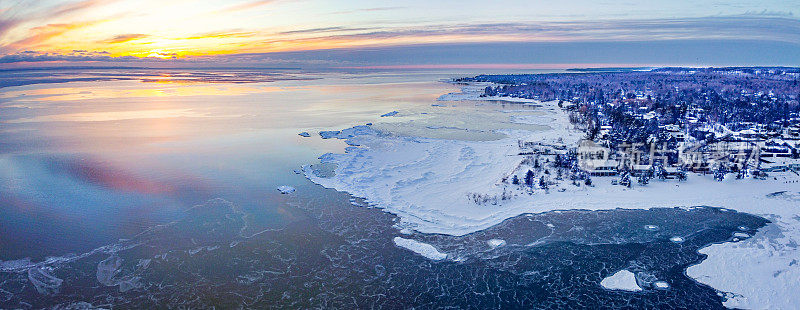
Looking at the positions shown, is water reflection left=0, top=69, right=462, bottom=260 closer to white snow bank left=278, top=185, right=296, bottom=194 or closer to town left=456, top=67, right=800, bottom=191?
white snow bank left=278, top=185, right=296, bottom=194

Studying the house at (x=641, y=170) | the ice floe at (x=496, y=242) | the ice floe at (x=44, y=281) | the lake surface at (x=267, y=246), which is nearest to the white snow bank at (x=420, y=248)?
the lake surface at (x=267, y=246)

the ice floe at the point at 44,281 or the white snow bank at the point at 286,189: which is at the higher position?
the ice floe at the point at 44,281

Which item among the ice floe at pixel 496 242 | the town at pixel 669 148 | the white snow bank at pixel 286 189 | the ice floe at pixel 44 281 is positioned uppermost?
the ice floe at pixel 44 281

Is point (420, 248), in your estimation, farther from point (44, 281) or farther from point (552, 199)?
point (44, 281)

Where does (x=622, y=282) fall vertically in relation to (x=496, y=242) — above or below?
below

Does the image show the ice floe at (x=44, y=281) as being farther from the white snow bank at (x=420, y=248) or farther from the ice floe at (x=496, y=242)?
the ice floe at (x=496, y=242)

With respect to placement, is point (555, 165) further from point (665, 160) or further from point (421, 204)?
point (421, 204)

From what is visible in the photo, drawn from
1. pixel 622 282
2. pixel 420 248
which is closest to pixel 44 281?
pixel 420 248
